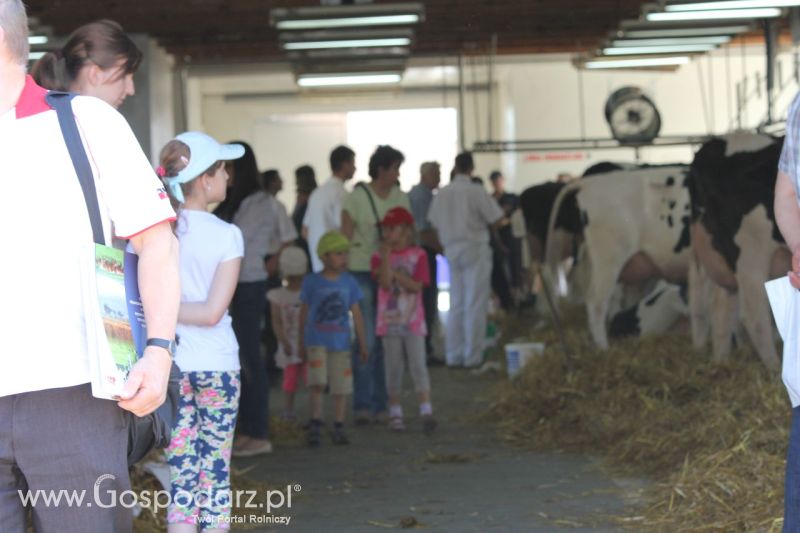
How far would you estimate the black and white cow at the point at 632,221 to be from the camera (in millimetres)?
10656

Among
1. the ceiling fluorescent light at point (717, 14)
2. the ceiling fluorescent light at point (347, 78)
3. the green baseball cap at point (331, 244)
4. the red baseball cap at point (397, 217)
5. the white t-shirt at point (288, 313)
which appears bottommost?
the white t-shirt at point (288, 313)

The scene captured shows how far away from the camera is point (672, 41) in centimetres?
1252

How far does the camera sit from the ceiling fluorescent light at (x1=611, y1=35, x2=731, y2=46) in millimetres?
12367

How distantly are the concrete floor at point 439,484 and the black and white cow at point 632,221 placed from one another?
10.1 ft

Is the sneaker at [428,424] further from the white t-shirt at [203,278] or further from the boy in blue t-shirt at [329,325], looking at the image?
the white t-shirt at [203,278]

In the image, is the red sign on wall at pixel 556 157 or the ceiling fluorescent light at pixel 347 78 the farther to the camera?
the red sign on wall at pixel 556 157

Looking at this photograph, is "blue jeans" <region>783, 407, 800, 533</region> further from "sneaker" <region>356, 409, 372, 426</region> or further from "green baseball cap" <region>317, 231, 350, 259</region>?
"sneaker" <region>356, 409, 372, 426</region>

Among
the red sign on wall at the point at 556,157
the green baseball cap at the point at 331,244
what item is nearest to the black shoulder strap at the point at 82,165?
the green baseball cap at the point at 331,244

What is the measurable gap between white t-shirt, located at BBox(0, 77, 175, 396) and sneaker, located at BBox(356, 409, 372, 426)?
571 centimetres

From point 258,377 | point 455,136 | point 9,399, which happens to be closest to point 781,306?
point 9,399

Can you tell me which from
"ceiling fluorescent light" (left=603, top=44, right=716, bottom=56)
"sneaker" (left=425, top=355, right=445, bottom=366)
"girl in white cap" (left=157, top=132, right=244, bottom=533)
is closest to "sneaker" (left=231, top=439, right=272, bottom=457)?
"girl in white cap" (left=157, top=132, right=244, bottom=533)

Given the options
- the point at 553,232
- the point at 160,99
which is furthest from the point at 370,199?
the point at 160,99

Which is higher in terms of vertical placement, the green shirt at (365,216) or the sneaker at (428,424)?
the green shirt at (365,216)

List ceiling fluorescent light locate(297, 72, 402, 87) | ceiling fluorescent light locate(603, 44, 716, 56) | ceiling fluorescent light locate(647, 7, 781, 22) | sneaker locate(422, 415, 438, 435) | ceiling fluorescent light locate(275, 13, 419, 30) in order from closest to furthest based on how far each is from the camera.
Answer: sneaker locate(422, 415, 438, 435)
ceiling fluorescent light locate(275, 13, 419, 30)
ceiling fluorescent light locate(647, 7, 781, 22)
ceiling fluorescent light locate(603, 44, 716, 56)
ceiling fluorescent light locate(297, 72, 402, 87)
